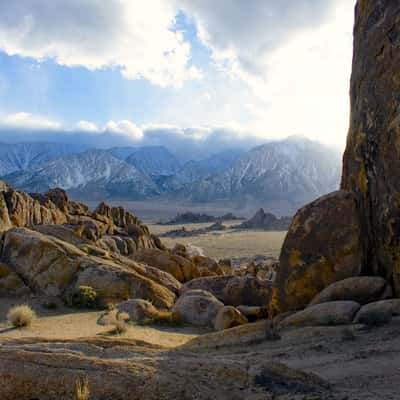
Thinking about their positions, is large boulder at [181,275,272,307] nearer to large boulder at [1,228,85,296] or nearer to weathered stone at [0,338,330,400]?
large boulder at [1,228,85,296]

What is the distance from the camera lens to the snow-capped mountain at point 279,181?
545ft

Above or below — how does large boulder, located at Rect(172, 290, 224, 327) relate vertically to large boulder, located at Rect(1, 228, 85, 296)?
below

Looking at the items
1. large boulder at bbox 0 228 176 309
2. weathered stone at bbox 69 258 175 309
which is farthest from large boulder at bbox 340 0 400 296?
large boulder at bbox 0 228 176 309

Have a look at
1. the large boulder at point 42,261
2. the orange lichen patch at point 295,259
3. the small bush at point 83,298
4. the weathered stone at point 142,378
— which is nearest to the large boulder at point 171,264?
the large boulder at point 42,261

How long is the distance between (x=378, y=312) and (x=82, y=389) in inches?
224

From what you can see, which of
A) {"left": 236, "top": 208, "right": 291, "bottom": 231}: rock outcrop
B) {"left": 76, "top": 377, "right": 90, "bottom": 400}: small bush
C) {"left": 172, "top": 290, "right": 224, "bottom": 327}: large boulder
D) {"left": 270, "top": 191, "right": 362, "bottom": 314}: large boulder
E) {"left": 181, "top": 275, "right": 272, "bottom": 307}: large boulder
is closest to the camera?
{"left": 76, "top": 377, "right": 90, "bottom": 400}: small bush

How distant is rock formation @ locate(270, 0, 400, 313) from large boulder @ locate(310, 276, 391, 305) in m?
0.31

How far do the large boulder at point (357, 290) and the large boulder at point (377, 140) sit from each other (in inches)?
12.6

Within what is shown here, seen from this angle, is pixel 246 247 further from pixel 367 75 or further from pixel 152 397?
pixel 152 397

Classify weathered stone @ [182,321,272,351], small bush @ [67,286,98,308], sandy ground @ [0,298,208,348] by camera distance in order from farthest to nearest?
small bush @ [67,286,98,308] < sandy ground @ [0,298,208,348] < weathered stone @ [182,321,272,351]

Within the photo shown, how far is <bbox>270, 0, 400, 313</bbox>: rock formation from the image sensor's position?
389 inches

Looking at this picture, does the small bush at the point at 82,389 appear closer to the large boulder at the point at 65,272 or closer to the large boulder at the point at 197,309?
the large boulder at the point at 197,309

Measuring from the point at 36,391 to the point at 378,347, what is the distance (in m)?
4.90

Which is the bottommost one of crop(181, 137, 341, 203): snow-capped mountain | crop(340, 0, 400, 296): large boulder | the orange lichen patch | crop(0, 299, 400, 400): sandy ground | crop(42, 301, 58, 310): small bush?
crop(42, 301, 58, 310): small bush
